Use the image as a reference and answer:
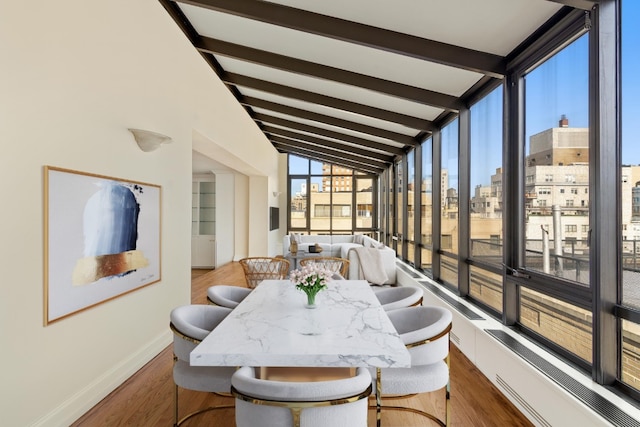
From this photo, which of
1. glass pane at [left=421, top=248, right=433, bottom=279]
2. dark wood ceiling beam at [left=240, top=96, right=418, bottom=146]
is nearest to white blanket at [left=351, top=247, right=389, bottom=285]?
glass pane at [left=421, top=248, right=433, bottom=279]

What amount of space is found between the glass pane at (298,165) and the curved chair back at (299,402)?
11.2 metres

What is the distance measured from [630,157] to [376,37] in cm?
199

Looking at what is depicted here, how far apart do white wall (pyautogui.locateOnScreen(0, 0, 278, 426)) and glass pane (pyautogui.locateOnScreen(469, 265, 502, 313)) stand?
3217 mm

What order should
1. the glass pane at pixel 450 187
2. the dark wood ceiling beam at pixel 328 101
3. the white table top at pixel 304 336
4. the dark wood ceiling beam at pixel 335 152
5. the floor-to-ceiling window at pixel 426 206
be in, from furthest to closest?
the dark wood ceiling beam at pixel 335 152
the floor-to-ceiling window at pixel 426 206
the dark wood ceiling beam at pixel 328 101
the glass pane at pixel 450 187
the white table top at pixel 304 336

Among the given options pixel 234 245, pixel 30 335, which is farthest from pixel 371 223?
pixel 30 335

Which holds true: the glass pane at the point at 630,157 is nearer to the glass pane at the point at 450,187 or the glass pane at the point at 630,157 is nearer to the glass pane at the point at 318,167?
the glass pane at the point at 450,187

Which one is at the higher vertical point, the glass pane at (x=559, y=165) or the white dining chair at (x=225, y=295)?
the glass pane at (x=559, y=165)

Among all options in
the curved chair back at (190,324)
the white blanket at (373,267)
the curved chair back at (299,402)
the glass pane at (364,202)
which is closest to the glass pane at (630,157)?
the curved chair back at (299,402)

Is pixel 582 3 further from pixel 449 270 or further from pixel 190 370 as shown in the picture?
pixel 449 270

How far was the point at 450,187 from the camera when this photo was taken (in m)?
4.70

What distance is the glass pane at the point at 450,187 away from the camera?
4.51 m

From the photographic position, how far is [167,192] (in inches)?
147

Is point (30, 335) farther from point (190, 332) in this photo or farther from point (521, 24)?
point (521, 24)

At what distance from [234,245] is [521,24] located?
28.2ft
